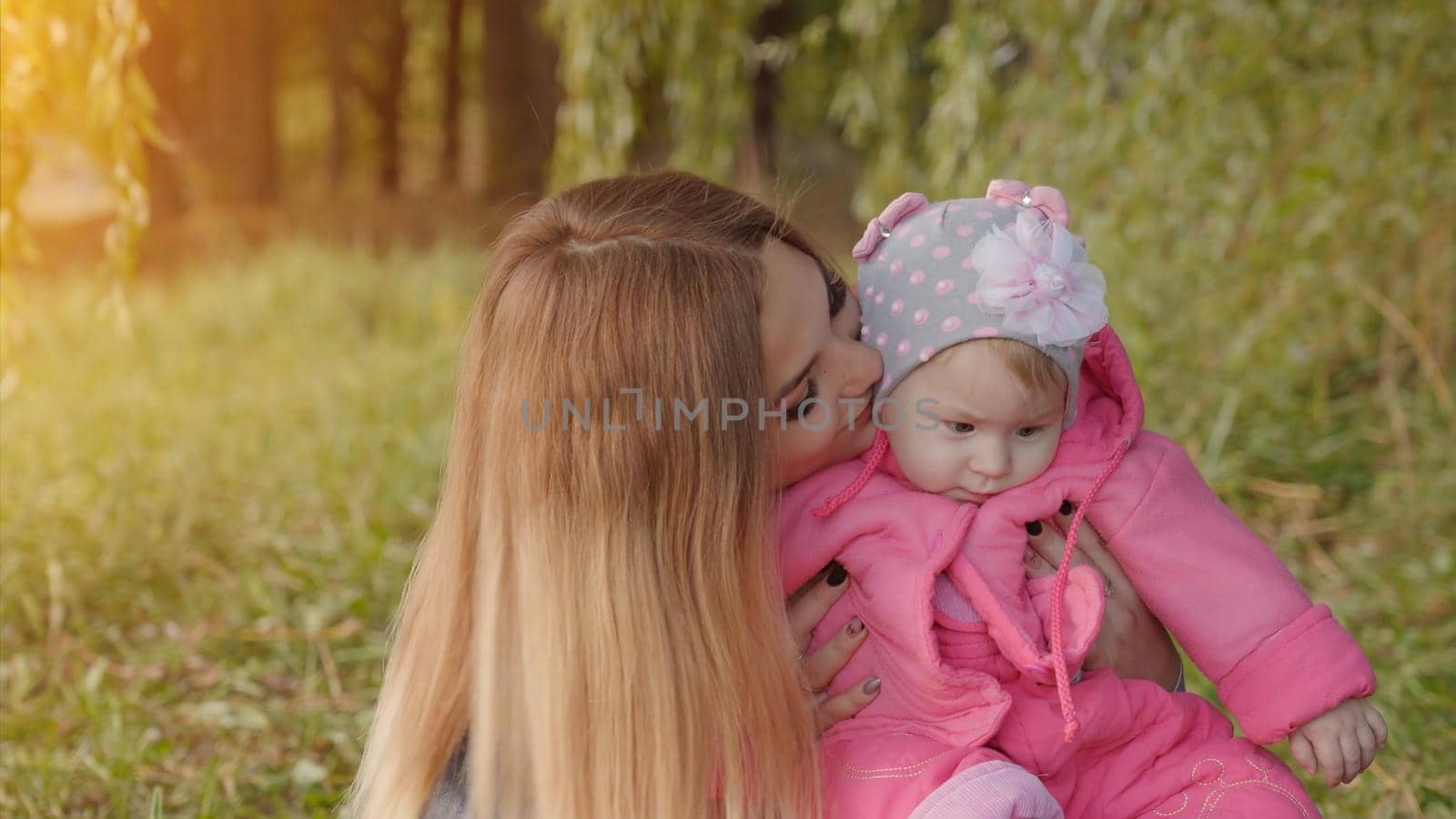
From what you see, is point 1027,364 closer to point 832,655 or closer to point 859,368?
point 859,368

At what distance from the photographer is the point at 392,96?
11.0m

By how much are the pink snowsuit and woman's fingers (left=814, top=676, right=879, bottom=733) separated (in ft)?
0.05

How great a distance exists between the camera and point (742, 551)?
172cm

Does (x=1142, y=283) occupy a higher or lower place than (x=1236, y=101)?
lower

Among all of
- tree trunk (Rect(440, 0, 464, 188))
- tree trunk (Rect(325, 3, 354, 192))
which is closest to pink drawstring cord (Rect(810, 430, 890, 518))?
tree trunk (Rect(440, 0, 464, 188))

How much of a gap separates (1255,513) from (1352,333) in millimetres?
907

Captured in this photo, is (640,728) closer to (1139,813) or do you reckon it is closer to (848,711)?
(848,711)

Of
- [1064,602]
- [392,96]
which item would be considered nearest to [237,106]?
[392,96]

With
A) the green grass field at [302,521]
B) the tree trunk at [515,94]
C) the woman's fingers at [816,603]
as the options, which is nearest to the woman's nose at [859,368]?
the woman's fingers at [816,603]

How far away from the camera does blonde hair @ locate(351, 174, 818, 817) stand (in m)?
1.65

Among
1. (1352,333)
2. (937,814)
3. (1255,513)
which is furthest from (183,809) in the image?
(1352,333)

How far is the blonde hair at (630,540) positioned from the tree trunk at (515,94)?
6904 millimetres

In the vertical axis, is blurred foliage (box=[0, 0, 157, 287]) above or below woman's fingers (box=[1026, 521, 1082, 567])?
above

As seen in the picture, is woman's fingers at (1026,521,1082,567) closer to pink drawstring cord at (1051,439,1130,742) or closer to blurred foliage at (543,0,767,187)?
pink drawstring cord at (1051,439,1130,742)
